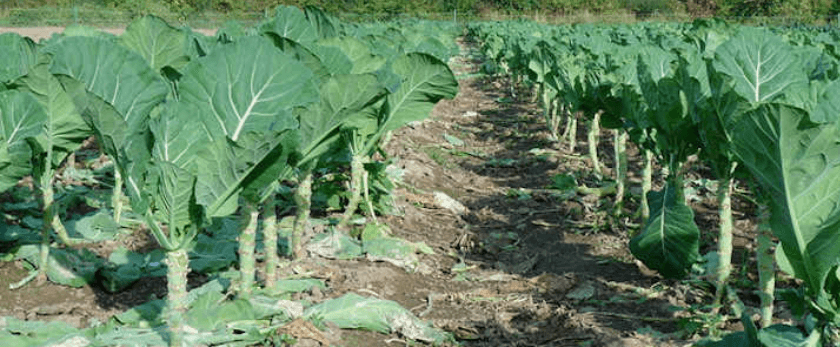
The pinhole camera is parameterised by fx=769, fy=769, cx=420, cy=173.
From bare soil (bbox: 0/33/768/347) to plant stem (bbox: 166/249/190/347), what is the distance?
2.06ft

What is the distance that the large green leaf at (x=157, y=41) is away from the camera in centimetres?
366

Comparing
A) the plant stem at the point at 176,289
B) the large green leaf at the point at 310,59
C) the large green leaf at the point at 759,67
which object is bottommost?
the plant stem at the point at 176,289

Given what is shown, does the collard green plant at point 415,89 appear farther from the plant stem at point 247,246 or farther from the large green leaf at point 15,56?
the large green leaf at point 15,56

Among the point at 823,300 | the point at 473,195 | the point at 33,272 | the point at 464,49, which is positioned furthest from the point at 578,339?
the point at 464,49

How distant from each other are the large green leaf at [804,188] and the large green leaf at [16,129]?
8.28ft

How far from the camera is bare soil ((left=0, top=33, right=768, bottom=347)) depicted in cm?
360

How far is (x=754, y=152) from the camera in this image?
7.36 feet

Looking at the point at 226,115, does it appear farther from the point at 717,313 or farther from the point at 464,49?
the point at 464,49

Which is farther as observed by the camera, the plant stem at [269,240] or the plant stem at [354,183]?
the plant stem at [354,183]

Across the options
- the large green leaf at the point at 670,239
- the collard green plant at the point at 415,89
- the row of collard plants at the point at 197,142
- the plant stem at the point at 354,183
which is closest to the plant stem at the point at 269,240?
the row of collard plants at the point at 197,142

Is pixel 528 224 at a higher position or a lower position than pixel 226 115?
lower

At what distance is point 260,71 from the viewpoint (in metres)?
2.57

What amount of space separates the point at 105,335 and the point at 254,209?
2.33 ft

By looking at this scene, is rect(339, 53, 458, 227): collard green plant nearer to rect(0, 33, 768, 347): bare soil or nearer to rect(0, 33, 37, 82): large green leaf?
rect(0, 33, 768, 347): bare soil
